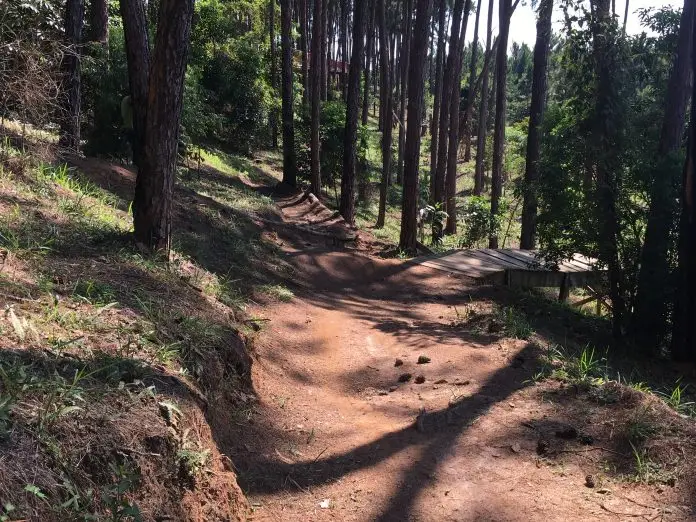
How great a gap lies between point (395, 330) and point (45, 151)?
553cm

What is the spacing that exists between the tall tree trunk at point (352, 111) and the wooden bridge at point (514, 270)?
16.3ft

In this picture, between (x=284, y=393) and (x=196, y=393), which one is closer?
(x=196, y=393)

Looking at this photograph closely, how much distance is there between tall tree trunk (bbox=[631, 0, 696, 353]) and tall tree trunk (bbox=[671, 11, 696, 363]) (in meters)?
0.26

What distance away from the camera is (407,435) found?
477cm

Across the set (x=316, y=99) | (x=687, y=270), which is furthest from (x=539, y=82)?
(x=687, y=270)

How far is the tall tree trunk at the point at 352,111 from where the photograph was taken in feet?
53.9

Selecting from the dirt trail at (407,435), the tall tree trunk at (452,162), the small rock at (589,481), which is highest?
the tall tree trunk at (452,162)

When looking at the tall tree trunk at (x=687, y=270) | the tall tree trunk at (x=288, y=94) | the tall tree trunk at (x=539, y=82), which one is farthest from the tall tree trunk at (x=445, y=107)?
the tall tree trunk at (x=687, y=270)

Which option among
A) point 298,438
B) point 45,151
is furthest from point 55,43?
point 298,438

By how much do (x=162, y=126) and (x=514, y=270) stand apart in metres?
8.24

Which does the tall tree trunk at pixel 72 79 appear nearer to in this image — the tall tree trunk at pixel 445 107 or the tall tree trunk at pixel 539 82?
the tall tree trunk at pixel 539 82

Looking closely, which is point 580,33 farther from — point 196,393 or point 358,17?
point 196,393

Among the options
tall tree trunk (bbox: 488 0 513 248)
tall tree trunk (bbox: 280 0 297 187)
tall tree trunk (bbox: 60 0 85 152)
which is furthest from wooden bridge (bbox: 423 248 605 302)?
tall tree trunk (bbox: 280 0 297 187)

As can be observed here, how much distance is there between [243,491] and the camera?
12.4 ft
